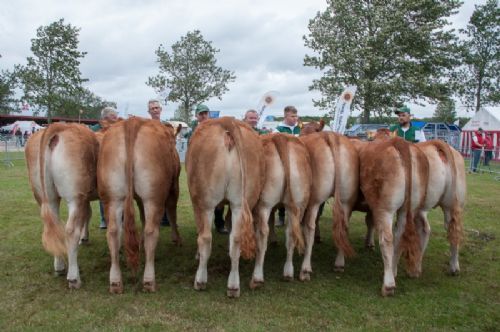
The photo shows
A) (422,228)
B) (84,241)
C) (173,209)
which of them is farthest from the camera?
Result: (84,241)

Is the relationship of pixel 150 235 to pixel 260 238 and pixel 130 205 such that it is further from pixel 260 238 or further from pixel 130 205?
pixel 260 238

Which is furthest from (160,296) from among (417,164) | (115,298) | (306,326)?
(417,164)

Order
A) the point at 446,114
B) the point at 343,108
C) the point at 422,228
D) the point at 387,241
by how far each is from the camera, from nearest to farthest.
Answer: the point at 387,241 → the point at 422,228 → the point at 343,108 → the point at 446,114

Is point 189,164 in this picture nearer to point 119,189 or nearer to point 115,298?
point 119,189

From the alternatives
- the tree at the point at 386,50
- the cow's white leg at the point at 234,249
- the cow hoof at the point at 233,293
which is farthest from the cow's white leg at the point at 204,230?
the tree at the point at 386,50

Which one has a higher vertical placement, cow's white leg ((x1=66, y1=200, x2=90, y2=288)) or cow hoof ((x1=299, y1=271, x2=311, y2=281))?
cow's white leg ((x1=66, y1=200, x2=90, y2=288))

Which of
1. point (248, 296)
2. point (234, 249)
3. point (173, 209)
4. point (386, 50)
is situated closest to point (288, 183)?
point (234, 249)

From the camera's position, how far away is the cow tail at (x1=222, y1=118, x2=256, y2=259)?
4320mm

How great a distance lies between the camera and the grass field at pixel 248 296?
392cm

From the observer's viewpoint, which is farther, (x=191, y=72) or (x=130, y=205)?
(x=191, y=72)

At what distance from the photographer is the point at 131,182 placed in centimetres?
432

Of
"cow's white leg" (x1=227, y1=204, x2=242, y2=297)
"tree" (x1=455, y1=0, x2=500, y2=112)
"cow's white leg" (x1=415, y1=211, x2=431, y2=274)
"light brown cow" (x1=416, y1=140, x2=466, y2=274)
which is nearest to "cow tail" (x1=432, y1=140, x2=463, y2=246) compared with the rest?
"light brown cow" (x1=416, y1=140, x2=466, y2=274)

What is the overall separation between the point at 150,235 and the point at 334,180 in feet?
7.75

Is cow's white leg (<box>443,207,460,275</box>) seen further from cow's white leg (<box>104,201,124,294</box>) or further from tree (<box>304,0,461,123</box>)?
tree (<box>304,0,461,123</box>)
